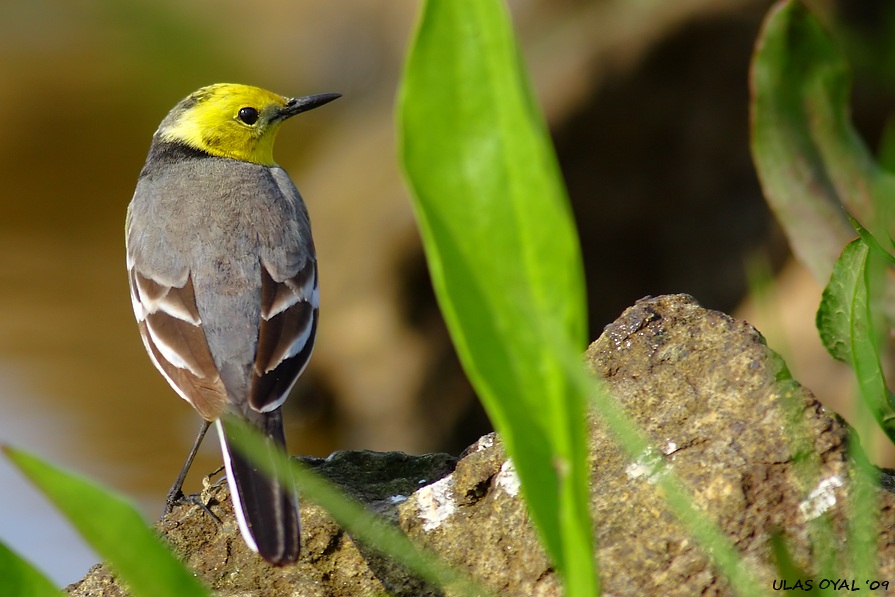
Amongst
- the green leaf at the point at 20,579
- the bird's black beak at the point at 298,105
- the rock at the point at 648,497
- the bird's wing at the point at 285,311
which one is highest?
the bird's black beak at the point at 298,105

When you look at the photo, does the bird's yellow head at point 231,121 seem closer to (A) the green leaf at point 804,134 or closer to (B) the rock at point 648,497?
(A) the green leaf at point 804,134

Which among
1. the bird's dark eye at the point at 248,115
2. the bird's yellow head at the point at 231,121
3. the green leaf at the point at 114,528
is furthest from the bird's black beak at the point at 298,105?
the green leaf at the point at 114,528

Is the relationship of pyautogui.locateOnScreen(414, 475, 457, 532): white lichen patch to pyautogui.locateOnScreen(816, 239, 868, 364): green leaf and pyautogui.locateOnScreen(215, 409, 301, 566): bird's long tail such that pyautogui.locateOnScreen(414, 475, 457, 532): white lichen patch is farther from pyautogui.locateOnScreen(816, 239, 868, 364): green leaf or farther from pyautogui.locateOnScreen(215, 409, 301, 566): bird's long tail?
pyautogui.locateOnScreen(816, 239, 868, 364): green leaf

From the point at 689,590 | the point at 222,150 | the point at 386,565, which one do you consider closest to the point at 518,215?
the point at 689,590

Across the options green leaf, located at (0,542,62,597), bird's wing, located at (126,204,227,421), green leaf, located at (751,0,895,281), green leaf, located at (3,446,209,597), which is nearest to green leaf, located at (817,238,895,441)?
green leaf, located at (751,0,895,281)

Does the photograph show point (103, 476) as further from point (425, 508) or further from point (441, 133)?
point (441, 133)

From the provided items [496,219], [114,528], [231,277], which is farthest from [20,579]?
[231,277]
